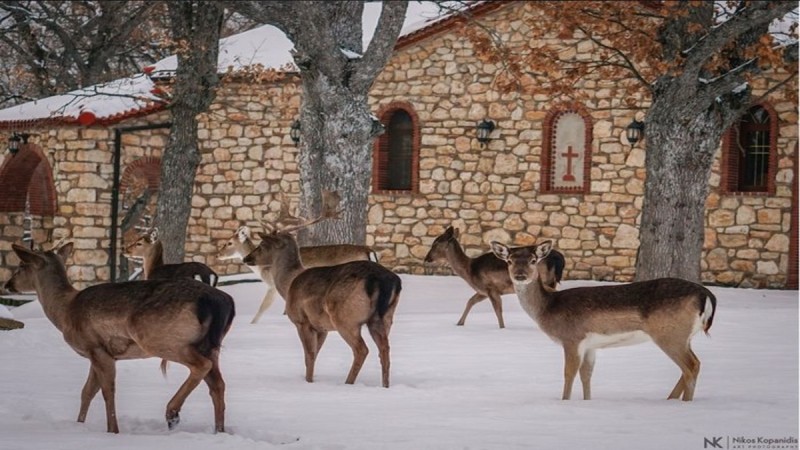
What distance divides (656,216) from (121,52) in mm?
20917

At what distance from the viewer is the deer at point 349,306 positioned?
9.46 m

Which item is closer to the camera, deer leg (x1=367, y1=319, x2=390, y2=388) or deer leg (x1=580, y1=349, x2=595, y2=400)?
deer leg (x1=580, y1=349, x2=595, y2=400)

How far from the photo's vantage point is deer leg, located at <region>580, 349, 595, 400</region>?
344 inches

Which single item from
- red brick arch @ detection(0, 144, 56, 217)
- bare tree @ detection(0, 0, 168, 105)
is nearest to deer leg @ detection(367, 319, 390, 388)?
red brick arch @ detection(0, 144, 56, 217)

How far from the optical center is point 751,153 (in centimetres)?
2181

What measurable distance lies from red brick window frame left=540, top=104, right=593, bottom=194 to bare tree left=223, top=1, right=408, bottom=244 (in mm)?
7647

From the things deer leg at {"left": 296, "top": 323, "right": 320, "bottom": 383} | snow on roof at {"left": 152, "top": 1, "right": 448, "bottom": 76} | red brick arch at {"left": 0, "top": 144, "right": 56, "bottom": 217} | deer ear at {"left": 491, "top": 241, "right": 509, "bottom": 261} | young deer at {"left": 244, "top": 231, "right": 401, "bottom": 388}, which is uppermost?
snow on roof at {"left": 152, "top": 1, "right": 448, "bottom": 76}

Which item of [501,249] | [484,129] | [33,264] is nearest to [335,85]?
[501,249]

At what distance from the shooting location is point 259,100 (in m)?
24.4

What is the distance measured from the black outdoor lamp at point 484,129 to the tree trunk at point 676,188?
6.39m

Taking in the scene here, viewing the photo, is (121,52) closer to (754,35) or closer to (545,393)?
(754,35)

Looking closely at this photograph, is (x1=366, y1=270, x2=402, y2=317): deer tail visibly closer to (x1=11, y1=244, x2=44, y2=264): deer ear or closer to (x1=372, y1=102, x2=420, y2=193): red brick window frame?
(x1=11, y1=244, x2=44, y2=264): deer ear

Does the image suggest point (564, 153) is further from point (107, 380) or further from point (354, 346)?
point (107, 380)

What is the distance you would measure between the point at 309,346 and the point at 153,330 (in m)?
2.83
